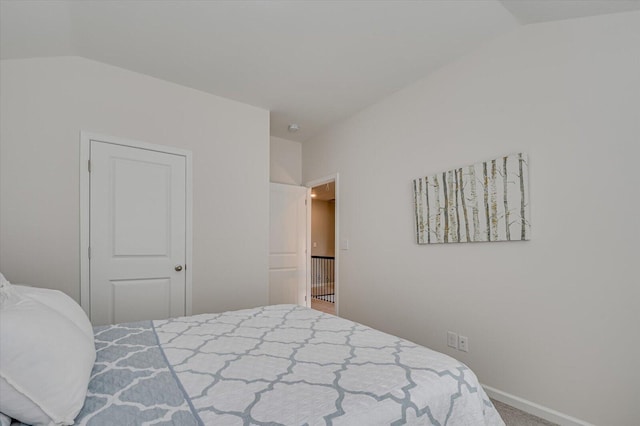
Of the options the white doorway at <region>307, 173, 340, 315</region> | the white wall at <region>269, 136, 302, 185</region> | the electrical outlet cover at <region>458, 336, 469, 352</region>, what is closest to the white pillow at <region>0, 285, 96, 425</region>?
the electrical outlet cover at <region>458, 336, 469, 352</region>

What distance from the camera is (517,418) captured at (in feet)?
6.82

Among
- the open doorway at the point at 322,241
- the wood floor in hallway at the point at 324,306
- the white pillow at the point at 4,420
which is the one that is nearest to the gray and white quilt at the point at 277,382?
the white pillow at the point at 4,420

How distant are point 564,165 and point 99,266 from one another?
341 cm

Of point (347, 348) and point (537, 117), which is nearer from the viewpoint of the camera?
point (347, 348)

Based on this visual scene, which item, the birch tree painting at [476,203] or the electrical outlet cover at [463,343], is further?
the electrical outlet cover at [463,343]

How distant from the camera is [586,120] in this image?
1.93m

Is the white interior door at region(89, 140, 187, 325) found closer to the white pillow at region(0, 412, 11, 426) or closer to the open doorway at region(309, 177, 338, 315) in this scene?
the white pillow at region(0, 412, 11, 426)

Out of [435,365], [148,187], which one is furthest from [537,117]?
[148,187]

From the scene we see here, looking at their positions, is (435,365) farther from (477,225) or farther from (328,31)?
(328,31)

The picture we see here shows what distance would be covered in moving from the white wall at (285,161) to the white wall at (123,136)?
0.89 meters

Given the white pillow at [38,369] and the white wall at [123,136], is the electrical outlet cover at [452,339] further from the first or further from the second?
the white pillow at [38,369]

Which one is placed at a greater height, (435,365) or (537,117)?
(537,117)

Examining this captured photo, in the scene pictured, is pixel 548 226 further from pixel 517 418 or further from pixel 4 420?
pixel 4 420

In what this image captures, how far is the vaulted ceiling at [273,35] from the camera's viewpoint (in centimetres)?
202
